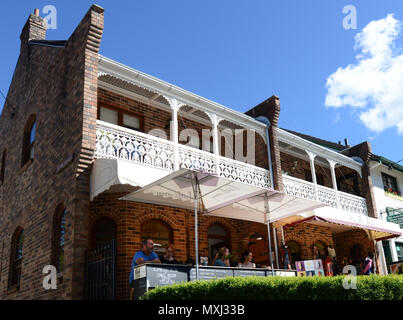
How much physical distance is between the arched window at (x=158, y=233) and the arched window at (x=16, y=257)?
3788mm

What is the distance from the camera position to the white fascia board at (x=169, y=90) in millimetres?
11328

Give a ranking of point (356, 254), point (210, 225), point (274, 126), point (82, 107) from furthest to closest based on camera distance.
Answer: point (356, 254) → point (274, 126) → point (210, 225) → point (82, 107)

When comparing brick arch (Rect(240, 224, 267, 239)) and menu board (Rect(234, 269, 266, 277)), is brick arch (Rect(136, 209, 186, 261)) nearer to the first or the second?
brick arch (Rect(240, 224, 267, 239))

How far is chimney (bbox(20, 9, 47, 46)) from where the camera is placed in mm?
15398

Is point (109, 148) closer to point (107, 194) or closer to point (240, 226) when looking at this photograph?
point (107, 194)

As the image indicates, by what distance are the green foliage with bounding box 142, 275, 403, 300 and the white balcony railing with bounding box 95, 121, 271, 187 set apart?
3.99 meters

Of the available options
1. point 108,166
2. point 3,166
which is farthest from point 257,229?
point 3,166

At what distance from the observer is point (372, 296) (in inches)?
239

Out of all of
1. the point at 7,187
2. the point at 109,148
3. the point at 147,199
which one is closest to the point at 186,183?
the point at 147,199

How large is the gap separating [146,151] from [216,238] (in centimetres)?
471

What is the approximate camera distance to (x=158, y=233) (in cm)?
1238

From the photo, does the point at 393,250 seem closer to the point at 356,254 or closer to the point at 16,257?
the point at 356,254

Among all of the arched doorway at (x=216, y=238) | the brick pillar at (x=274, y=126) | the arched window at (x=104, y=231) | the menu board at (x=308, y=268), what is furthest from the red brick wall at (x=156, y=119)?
the menu board at (x=308, y=268)
